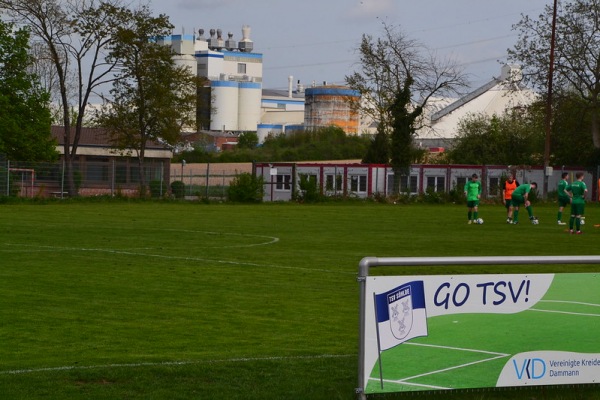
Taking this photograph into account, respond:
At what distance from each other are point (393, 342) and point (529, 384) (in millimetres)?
1306

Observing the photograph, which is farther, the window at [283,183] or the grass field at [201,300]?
the window at [283,183]

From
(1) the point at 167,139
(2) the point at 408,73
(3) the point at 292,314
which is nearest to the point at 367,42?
(2) the point at 408,73

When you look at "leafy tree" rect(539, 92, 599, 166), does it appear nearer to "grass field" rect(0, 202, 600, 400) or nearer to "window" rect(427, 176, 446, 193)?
"window" rect(427, 176, 446, 193)

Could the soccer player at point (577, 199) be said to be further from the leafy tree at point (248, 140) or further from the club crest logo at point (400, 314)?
the leafy tree at point (248, 140)

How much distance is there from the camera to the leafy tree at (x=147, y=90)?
2483 inches

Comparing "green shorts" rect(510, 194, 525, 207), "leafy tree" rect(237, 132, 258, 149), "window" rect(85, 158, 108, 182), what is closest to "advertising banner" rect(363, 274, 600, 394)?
"green shorts" rect(510, 194, 525, 207)

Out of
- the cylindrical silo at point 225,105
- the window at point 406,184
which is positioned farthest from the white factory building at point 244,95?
the window at point 406,184

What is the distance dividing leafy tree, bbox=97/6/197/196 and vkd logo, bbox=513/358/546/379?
181 ft

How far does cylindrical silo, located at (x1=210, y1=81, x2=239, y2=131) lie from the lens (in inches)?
5827

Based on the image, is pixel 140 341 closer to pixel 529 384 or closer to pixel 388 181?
pixel 529 384

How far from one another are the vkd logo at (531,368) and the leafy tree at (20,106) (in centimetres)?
5213

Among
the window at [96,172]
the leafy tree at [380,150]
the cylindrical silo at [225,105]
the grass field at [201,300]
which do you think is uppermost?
the cylindrical silo at [225,105]

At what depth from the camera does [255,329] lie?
13.4m

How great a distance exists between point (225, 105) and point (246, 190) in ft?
316
